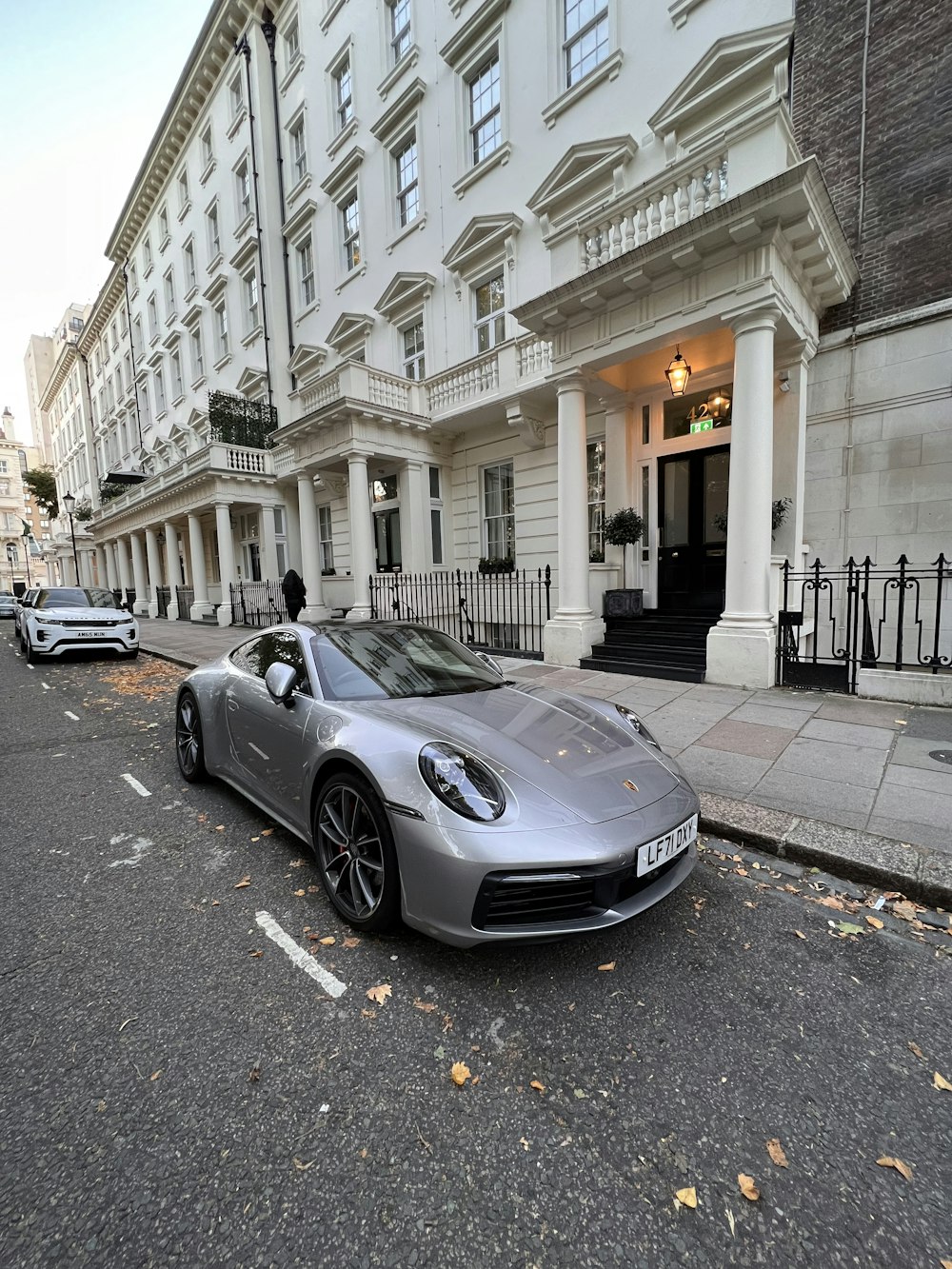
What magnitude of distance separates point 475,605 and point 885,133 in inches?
393

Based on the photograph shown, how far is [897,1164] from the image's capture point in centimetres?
154

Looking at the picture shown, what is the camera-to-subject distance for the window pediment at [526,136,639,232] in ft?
31.9

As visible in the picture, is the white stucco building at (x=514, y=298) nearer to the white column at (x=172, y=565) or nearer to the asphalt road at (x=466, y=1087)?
the white column at (x=172, y=565)

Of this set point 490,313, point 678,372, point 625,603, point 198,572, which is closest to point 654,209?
point 678,372

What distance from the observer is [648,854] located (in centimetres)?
228

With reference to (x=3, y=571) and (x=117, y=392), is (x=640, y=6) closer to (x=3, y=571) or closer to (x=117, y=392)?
(x=117, y=392)

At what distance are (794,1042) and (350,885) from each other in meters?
1.90

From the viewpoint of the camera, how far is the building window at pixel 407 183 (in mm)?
14188

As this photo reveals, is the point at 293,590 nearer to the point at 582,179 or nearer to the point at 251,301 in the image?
the point at 582,179

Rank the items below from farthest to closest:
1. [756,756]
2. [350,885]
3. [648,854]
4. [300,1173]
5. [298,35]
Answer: [298,35]
[756,756]
[350,885]
[648,854]
[300,1173]

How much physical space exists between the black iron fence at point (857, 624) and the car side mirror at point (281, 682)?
5651 millimetres

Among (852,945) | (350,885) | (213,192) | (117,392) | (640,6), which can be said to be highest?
(213,192)

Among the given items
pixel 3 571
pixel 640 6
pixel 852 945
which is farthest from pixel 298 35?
pixel 3 571

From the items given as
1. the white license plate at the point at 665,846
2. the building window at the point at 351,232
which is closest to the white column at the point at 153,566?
the building window at the point at 351,232
